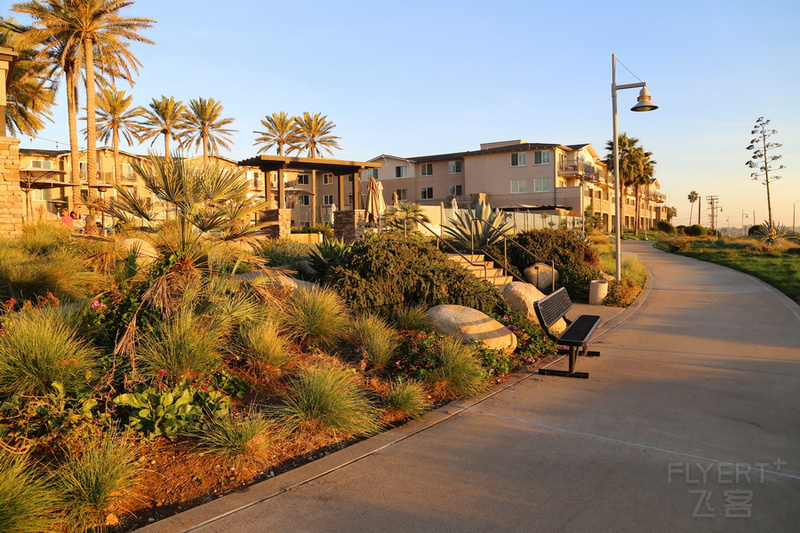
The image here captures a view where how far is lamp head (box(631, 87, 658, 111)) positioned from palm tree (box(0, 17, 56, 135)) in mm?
27971

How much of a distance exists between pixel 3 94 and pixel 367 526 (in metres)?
23.3

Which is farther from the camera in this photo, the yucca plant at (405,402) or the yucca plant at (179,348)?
the yucca plant at (405,402)

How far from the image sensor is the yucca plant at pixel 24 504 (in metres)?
3.08

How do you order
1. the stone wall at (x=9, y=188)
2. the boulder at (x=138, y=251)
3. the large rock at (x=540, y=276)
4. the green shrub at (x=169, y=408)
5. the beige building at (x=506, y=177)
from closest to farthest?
the green shrub at (x=169, y=408)
the boulder at (x=138, y=251)
the large rock at (x=540, y=276)
the stone wall at (x=9, y=188)
the beige building at (x=506, y=177)

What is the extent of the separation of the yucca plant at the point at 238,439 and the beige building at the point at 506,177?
1762 inches

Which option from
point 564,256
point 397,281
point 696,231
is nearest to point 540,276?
point 564,256

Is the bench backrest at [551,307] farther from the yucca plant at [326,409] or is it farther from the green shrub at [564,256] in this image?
the green shrub at [564,256]

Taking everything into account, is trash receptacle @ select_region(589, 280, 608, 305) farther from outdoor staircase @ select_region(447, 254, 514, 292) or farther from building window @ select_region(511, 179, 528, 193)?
building window @ select_region(511, 179, 528, 193)

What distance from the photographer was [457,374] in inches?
253

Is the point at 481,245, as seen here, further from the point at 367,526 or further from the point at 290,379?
the point at 367,526

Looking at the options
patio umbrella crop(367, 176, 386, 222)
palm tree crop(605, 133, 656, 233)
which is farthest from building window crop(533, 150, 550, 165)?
patio umbrella crop(367, 176, 386, 222)

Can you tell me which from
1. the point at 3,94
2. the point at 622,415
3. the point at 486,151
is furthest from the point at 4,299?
the point at 486,151

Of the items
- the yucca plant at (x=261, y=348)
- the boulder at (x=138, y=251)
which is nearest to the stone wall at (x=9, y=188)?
the boulder at (x=138, y=251)

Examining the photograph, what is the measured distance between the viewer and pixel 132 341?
5375 millimetres
